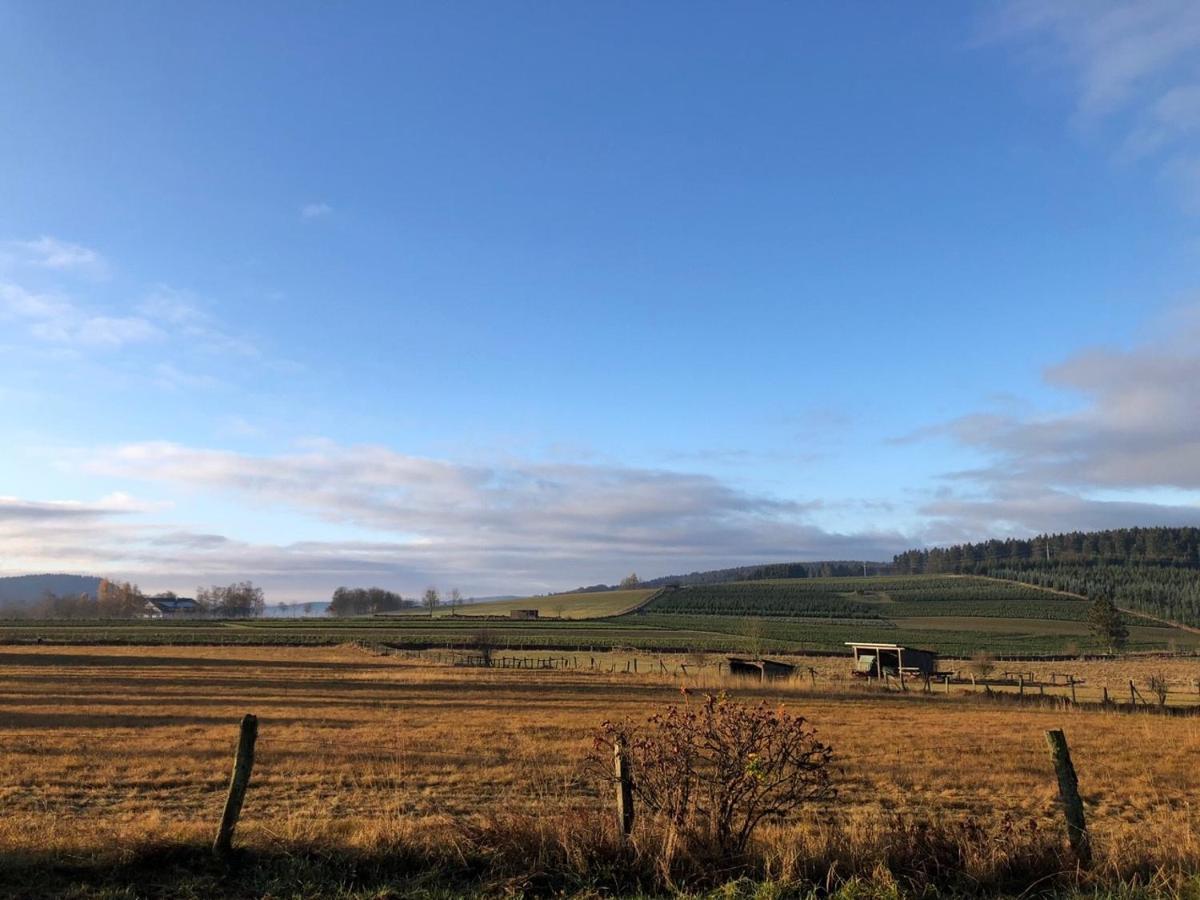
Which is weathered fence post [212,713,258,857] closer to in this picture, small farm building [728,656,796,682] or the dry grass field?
the dry grass field

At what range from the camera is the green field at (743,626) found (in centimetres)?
9181

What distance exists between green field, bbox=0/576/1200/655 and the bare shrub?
2421 inches

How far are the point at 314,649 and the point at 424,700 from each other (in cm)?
5105

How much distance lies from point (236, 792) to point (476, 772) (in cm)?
894

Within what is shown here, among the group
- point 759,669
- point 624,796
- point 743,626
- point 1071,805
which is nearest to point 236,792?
point 624,796

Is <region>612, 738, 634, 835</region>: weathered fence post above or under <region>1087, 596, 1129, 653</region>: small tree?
above

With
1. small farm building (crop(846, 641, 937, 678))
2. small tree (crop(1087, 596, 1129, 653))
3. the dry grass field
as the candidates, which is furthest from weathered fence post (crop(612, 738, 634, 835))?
small tree (crop(1087, 596, 1129, 653))

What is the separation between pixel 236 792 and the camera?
8.28 m

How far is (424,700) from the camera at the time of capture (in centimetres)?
3269

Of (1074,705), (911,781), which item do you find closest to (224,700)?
(911,781)

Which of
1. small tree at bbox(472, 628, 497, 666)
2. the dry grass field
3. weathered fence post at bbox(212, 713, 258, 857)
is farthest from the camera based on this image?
small tree at bbox(472, 628, 497, 666)

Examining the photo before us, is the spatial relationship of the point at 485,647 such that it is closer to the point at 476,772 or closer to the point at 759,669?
the point at 759,669

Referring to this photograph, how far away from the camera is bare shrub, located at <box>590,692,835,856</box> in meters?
8.34

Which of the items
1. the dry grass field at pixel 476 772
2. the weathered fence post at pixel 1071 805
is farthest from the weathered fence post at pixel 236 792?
the weathered fence post at pixel 1071 805
